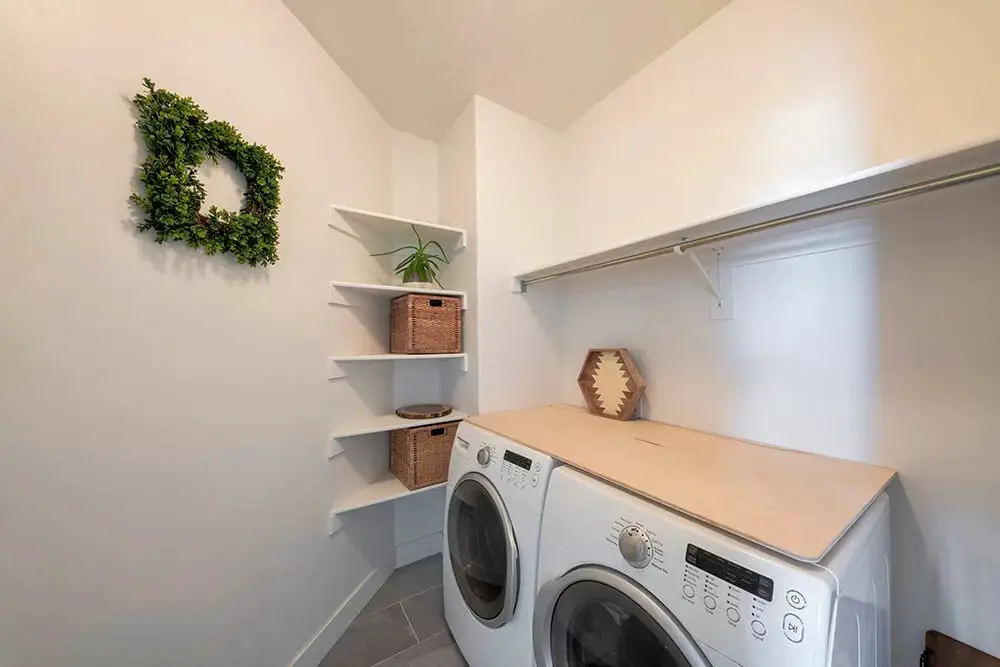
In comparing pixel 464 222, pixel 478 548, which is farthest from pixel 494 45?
pixel 478 548

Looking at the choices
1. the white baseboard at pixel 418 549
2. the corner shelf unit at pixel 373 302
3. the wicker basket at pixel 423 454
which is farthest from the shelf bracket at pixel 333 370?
the white baseboard at pixel 418 549

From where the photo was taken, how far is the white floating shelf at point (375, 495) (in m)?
1.40

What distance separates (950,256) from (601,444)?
3.28 ft

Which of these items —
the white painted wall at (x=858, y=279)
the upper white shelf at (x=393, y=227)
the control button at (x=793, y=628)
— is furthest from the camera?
the upper white shelf at (x=393, y=227)

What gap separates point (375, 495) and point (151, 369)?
0.97m

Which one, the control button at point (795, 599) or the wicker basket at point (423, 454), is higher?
the control button at point (795, 599)

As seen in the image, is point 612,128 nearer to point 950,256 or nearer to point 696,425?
point 950,256

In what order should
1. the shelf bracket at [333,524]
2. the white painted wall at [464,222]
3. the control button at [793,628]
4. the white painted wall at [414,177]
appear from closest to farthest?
the control button at [793,628] → the shelf bracket at [333,524] → the white painted wall at [464,222] → the white painted wall at [414,177]

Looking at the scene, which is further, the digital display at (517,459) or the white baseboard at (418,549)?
the white baseboard at (418,549)

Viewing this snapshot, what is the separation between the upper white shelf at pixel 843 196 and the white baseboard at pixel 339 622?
1847 mm

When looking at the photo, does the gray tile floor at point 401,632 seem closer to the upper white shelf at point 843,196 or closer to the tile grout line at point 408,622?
the tile grout line at point 408,622

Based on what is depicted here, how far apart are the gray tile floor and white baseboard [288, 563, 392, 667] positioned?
3cm

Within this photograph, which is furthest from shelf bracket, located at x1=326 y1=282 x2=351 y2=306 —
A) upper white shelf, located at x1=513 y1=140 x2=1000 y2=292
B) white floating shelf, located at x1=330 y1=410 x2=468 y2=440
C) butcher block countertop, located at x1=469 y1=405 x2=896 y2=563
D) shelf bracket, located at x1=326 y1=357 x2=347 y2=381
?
upper white shelf, located at x1=513 y1=140 x2=1000 y2=292

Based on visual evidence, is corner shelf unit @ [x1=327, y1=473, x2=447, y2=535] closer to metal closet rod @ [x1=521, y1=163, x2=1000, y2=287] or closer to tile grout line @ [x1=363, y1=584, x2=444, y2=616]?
tile grout line @ [x1=363, y1=584, x2=444, y2=616]
